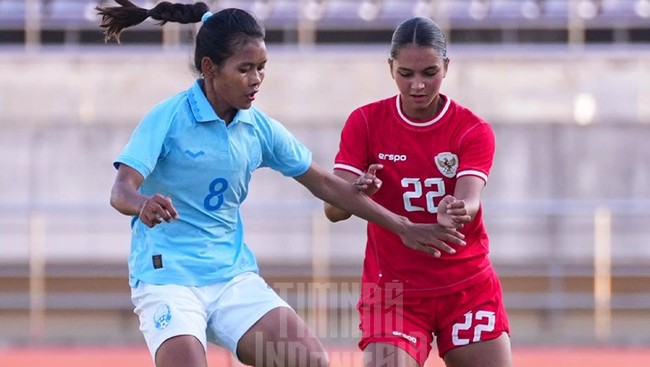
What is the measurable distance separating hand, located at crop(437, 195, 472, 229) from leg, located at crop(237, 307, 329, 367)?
0.62 m

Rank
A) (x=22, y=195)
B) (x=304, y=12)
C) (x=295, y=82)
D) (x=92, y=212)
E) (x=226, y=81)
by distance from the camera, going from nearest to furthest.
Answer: (x=226, y=81), (x=92, y=212), (x=22, y=195), (x=295, y=82), (x=304, y=12)

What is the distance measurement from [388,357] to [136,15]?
64.6 inches

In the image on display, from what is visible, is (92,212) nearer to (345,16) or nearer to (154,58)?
(154,58)

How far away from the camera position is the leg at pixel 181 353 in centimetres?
411

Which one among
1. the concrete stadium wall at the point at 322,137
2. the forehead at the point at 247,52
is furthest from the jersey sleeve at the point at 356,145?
the concrete stadium wall at the point at 322,137

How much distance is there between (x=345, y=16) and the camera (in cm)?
1387

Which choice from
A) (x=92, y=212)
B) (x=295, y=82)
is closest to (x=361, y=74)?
(x=295, y=82)

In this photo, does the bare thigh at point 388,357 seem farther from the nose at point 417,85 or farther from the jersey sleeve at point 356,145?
the nose at point 417,85

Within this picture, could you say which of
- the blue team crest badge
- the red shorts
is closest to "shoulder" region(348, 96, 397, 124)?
the blue team crest badge

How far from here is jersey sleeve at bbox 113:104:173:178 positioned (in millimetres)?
4113

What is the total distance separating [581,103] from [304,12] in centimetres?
323

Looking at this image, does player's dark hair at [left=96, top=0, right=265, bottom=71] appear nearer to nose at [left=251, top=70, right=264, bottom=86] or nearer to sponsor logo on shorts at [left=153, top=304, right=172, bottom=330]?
nose at [left=251, top=70, right=264, bottom=86]

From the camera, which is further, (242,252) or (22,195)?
(22,195)

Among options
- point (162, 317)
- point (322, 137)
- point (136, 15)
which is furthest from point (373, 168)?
point (322, 137)
